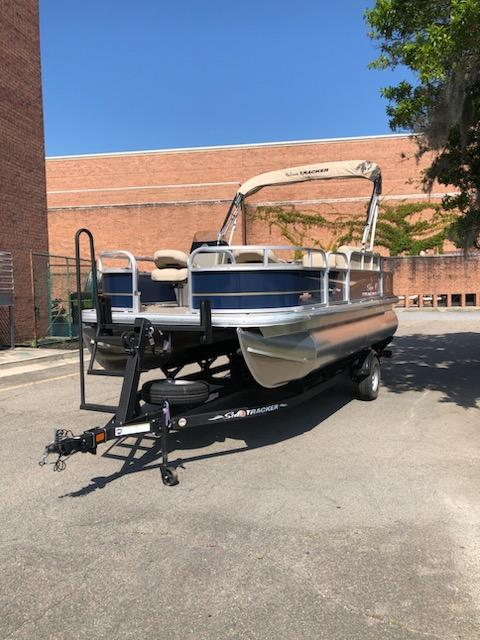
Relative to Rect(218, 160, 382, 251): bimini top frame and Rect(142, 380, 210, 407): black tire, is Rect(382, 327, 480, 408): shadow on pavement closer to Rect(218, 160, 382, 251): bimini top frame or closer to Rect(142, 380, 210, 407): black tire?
Rect(218, 160, 382, 251): bimini top frame

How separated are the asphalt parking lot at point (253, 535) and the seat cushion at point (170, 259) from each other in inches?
76.4

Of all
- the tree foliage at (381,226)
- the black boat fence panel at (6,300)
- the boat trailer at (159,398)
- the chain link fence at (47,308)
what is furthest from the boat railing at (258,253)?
the tree foliage at (381,226)

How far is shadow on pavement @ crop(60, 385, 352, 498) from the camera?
5.10m

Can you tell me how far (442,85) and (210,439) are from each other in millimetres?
5570

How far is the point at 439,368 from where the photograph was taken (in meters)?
11.0

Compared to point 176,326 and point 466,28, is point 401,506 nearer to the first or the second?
point 176,326

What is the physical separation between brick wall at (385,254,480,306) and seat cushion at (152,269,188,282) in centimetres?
3091

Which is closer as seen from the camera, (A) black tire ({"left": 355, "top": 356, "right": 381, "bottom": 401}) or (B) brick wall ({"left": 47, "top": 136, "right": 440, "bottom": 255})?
(A) black tire ({"left": 355, "top": 356, "right": 381, "bottom": 401})

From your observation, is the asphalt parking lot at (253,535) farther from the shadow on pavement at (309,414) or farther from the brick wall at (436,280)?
the brick wall at (436,280)

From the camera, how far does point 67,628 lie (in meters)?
2.74

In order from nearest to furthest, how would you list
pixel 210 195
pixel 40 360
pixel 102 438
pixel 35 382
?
1. pixel 102 438
2. pixel 35 382
3. pixel 40 360
4. pixel 210 195

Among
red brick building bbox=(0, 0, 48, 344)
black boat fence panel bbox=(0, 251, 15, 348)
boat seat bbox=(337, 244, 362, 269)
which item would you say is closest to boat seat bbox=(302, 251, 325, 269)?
boat seat bbox=(337, 244, 362, 269)

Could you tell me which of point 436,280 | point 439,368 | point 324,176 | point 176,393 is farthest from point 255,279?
point 436,280

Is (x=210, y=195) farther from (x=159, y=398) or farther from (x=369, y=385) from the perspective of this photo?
(x=159, y=398)
